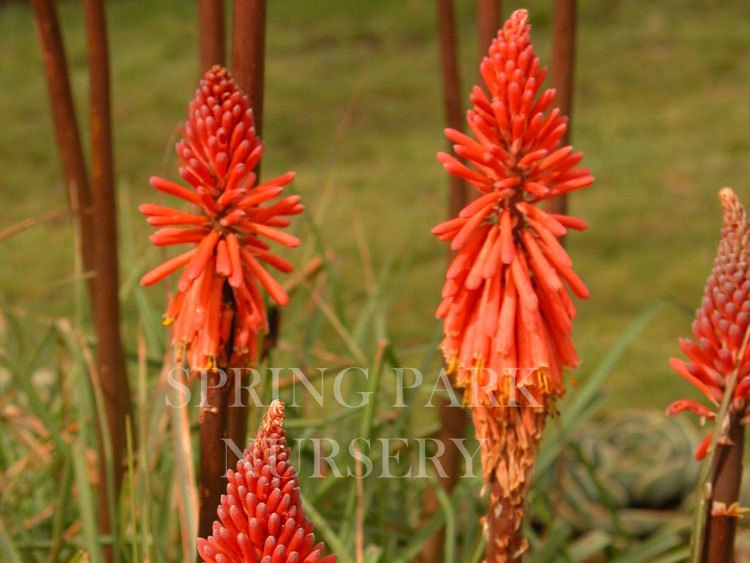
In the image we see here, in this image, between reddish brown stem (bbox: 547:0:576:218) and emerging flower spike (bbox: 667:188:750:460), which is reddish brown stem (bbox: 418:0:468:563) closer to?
reddish brown stem (bbox: 547:0:576:218)

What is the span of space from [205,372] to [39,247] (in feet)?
17.1

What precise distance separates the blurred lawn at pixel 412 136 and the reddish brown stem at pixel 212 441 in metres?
2.81

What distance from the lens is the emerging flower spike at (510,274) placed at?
157 cm

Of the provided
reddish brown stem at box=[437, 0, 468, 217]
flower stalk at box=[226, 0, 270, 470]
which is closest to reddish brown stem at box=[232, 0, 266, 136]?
flower stalk at box=[226, 0, 270, 470]

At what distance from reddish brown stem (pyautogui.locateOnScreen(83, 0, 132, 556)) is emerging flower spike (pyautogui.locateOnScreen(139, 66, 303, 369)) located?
51 cm

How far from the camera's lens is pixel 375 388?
218 centimetres

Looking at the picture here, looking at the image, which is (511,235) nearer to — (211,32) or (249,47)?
(249,47)

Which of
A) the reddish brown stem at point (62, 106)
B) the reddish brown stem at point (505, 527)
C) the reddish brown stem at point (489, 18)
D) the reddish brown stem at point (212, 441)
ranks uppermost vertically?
the reddish brown stem at point (489, 18)

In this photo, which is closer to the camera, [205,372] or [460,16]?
[205,372]

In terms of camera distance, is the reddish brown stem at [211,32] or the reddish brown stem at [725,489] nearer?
the reddish brown stem at [725,489]

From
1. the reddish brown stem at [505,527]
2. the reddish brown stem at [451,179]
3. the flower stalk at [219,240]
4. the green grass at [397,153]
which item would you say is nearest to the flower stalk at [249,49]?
the flower stalk at [219,240]

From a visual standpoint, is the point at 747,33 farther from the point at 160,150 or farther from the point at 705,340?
the point at 705,340

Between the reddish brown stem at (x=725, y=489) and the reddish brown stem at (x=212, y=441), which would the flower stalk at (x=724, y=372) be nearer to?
the reddish brown stem at (x=725, y=489)

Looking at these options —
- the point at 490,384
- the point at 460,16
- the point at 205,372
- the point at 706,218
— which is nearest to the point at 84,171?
the point at 205,372
